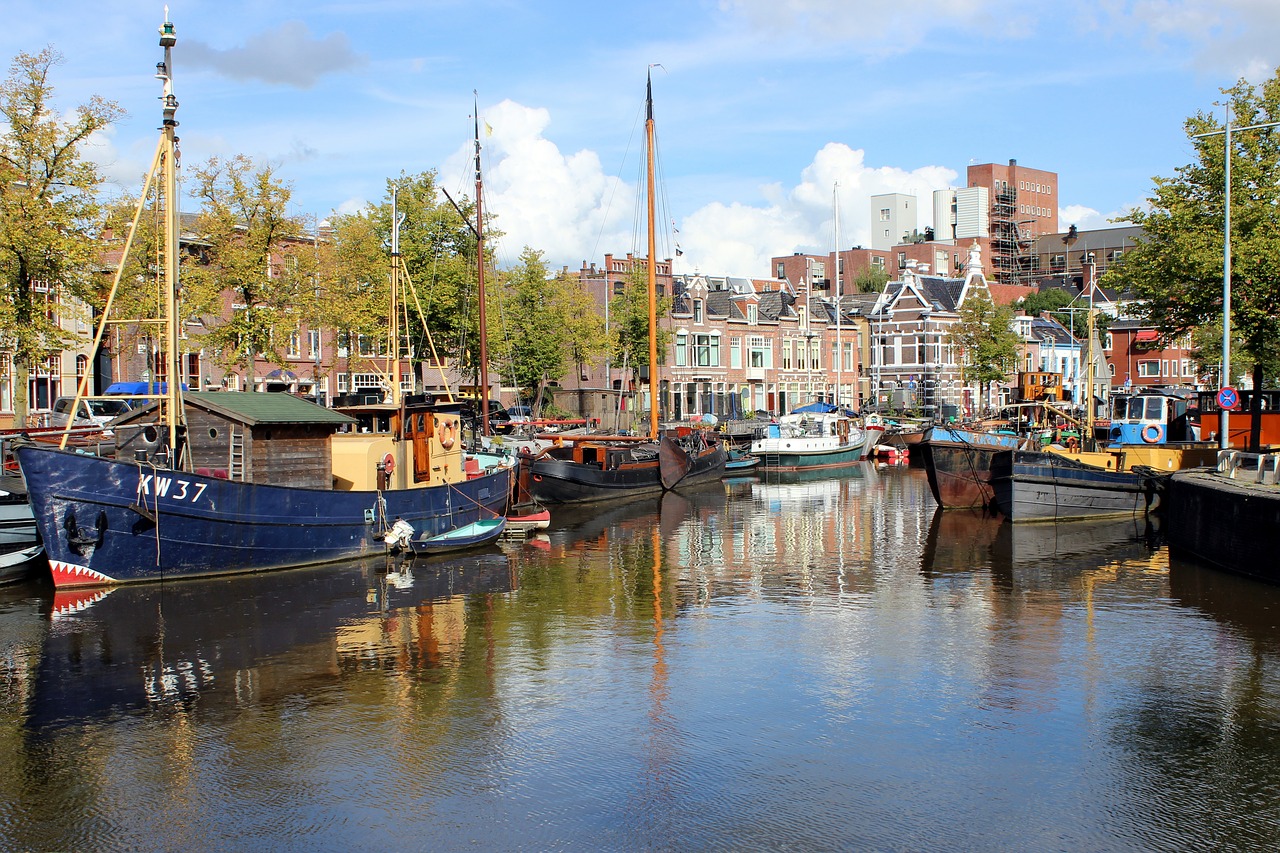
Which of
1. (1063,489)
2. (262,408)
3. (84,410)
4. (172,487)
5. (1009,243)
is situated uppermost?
(1009,243)

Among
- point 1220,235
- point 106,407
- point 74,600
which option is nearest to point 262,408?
point 74,600

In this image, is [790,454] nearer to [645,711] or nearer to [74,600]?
[74,600]

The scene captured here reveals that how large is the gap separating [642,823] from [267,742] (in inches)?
218

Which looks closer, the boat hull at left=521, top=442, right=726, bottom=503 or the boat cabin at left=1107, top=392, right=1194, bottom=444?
the boat cabin at left=1107, top=392, right=1194, bottom=444

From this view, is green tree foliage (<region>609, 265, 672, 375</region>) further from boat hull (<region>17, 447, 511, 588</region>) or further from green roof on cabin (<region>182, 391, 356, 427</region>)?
boat hull (<region>17, 447, 511, 588</region>)

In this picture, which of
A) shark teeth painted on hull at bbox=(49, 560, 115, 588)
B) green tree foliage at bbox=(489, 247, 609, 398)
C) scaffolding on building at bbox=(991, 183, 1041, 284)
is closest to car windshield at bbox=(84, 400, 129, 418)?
shark teeth painted on hull at bbox=(49, 560, 115, 588)

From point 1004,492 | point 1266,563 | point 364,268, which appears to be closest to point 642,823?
point 1266,563

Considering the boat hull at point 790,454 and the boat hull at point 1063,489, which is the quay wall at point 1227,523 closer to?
the boat hull at point 1063,489

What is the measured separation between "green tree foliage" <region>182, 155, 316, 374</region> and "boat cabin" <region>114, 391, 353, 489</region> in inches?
536

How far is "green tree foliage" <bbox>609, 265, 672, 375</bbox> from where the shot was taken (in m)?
76.0

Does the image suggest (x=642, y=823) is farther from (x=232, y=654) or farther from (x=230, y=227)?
(x=230, y=227)

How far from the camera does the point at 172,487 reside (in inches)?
947

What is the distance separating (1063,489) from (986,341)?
5382 cm

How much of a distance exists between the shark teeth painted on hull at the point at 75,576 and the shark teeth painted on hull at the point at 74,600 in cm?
17
